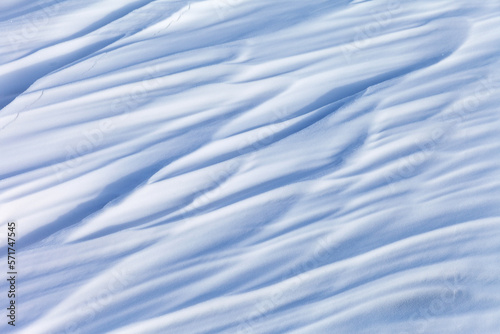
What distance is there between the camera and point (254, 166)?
1834mm

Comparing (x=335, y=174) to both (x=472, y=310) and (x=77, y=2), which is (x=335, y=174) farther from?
(x=77, y=2)

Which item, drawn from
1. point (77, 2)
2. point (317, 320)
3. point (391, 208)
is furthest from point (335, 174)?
point (77, 2)

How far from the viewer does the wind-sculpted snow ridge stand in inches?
60.1

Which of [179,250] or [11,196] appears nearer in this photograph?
[179,250]

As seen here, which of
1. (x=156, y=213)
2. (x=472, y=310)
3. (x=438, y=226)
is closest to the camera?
(x=472, y=310)

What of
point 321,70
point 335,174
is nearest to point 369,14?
point 321,70

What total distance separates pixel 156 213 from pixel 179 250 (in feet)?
0.53

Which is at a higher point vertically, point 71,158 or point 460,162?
point 71,158

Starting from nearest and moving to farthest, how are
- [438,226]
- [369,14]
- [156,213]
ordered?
[438,226] → [156,213] → [369,14]

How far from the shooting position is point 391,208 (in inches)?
66.2

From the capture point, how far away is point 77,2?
8.42 feet

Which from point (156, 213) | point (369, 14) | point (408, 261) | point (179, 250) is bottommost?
point (408, 261)

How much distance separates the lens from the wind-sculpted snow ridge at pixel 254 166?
153cm

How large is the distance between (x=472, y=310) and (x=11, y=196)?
1.46 meters
